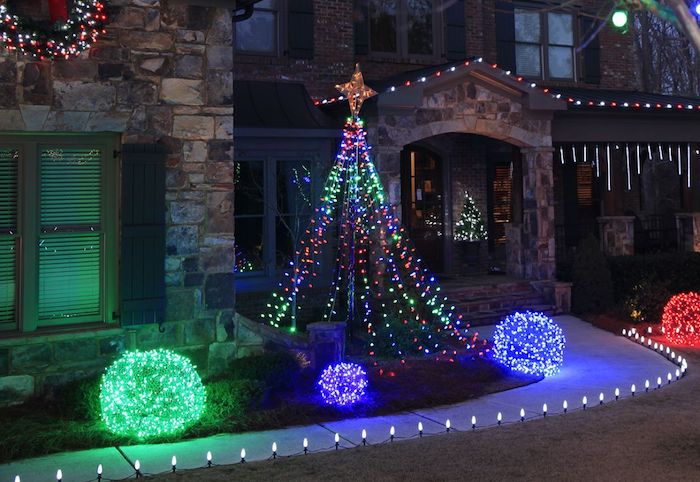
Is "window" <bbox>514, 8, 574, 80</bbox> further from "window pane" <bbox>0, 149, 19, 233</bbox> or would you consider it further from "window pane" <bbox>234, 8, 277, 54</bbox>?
"window pane" <bbox>0, 149, 19, 233</bbox>

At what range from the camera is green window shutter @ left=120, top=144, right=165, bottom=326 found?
23.0 feet

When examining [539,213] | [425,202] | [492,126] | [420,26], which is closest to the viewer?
[492,126]

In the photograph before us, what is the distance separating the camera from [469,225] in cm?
1538

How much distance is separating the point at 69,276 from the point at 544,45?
12.7 m

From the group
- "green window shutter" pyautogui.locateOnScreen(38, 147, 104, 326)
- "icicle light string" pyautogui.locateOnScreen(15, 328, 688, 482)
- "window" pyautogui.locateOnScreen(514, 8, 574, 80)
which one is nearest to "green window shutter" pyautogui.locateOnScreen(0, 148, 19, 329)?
"green window shutter" pyautogui.locateOnScreen(38, 147, 104, 326)

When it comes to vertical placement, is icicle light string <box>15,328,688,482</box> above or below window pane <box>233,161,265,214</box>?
below

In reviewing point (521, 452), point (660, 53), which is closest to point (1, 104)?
point (521, 452)

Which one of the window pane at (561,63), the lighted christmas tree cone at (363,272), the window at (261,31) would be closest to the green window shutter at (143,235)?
the lighted christmas tree cone at (363,272)

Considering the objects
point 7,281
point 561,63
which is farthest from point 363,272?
point 561,63

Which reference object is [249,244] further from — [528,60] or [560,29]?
[560,29]

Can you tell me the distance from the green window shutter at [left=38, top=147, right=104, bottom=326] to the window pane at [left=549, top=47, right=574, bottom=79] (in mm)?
12209

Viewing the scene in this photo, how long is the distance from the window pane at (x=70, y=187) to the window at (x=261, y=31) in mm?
6787

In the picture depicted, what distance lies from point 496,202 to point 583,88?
3301mm

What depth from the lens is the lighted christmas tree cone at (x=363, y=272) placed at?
32.2 ft
